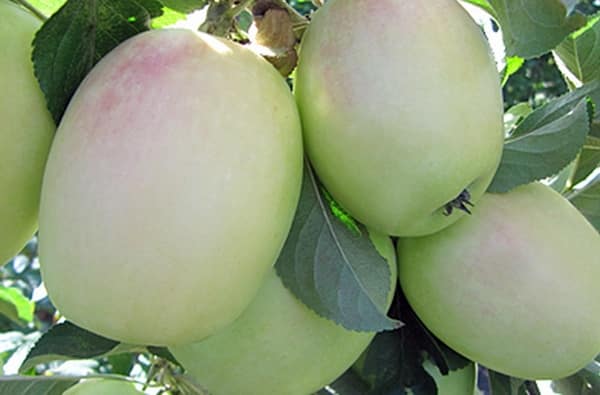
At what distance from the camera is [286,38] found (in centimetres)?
91

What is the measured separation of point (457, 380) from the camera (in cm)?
116

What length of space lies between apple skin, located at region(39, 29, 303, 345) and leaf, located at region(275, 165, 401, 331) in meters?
0.12

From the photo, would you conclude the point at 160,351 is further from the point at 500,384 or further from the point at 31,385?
the point at 500,384

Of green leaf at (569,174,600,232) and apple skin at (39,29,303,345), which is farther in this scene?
green leaf at (569,174,600,232)

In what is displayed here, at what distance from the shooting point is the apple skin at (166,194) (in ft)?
2.32

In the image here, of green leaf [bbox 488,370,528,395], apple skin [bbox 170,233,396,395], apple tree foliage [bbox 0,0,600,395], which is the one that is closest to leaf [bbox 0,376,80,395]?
apple tree foliage [bbox 0,0,600,395]

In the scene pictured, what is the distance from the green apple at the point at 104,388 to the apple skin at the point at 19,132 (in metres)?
0.40

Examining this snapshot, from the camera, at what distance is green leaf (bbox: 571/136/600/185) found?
124 cm

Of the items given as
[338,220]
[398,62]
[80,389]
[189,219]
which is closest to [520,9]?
[398,62]

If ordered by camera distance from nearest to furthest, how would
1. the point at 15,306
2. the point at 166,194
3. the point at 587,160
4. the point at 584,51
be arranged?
the point at 166,194 → the point at 584,51 → the point at 587,160 → the point at 15,306

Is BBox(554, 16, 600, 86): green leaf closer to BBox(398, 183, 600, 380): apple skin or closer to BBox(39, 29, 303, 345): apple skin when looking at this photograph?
BBox(398, 183, 600, 380): apple skin

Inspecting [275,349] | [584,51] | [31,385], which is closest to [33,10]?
[275,349]

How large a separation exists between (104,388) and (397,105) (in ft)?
2.07

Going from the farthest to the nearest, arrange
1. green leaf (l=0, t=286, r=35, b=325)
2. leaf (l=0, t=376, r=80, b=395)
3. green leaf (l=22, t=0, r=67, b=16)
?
green leaf (l=0, t=286, r=35, b=325), leaf (l=0, t=376, r=80, b=395), green leaf (l=22, t=0, r=67, b=16)
